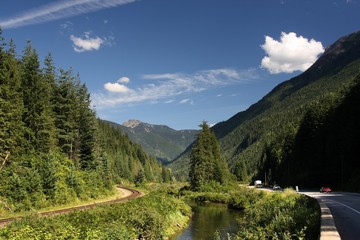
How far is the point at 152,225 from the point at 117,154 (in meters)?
125

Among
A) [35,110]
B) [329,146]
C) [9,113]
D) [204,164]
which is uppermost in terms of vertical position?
[35,110]

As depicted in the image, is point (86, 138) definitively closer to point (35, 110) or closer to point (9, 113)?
point (35, 110)

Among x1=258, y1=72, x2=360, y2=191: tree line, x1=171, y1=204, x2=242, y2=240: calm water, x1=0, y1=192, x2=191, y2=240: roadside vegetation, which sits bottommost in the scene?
x1=171, y1=204, x2=242, y2=240: calm water

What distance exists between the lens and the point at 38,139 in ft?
154

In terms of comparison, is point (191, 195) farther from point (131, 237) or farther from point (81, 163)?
point (131, 237)

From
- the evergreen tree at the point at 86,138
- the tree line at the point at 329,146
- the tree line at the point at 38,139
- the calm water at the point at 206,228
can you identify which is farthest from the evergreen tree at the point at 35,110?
the tree line at the point at 329,146

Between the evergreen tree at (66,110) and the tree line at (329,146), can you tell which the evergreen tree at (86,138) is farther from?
the tree line at (329,146)

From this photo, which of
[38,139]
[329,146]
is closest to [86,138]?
[38,139]

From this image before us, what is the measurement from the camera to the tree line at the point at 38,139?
116 feet

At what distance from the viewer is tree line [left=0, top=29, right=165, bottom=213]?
3541 cm

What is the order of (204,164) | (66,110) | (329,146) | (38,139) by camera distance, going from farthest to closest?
(204,164) < (329,146) < (66,110) < (38,139)

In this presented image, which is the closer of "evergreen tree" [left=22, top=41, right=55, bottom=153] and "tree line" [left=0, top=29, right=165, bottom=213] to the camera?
"tree line" [left=0, top=29, right=165, bottom=213]

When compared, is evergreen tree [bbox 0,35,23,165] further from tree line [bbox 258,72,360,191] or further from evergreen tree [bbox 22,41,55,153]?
tree line [bbox 258,72,360,191]

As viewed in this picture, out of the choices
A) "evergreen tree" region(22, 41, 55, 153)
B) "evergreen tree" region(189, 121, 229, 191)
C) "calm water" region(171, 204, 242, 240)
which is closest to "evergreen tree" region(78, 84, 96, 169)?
"evergreen tree" region(22, 41, 55, 153)
